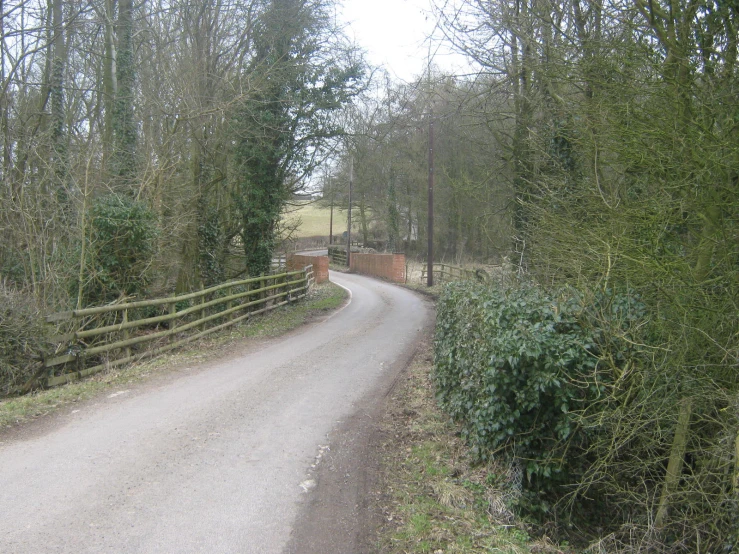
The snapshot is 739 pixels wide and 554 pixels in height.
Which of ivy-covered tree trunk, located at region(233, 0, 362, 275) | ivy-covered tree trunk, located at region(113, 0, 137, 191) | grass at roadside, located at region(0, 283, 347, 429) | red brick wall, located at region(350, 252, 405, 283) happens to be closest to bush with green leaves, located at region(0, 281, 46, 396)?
grass at roadside, located at region(0, 283, 347, 429)

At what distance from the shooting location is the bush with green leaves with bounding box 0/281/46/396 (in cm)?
843

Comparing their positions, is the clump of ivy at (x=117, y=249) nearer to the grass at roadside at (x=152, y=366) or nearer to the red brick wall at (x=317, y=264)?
the grass at roadside at (x=152, y=366)

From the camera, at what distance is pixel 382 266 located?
37719mm

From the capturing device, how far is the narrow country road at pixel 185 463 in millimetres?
4375

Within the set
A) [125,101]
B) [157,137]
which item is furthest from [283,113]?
[125,101]

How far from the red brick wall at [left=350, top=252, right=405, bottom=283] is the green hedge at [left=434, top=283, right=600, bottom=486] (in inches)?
1096

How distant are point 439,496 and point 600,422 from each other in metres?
1.73

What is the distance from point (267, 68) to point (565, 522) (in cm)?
1572

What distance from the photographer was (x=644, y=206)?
5.47 meters

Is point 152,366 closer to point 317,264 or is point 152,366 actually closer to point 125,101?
point 125,101

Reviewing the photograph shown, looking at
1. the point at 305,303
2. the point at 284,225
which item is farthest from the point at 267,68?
the point at 305,303

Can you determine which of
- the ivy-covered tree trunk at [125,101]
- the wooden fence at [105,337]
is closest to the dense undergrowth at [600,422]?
the wooden fence at [105,337]

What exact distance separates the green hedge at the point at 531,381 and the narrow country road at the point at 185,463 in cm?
188

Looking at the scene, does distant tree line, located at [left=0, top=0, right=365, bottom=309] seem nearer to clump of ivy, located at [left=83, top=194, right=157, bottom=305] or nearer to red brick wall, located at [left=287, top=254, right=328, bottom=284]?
clump of ivy, located at [left=83, top=194, right=157, bottom=305]
